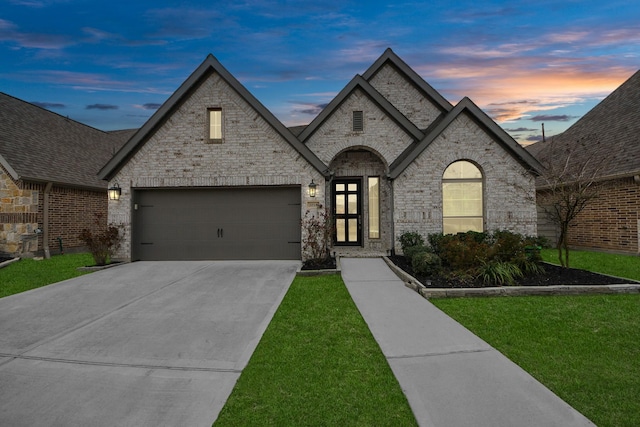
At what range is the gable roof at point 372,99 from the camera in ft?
40.3

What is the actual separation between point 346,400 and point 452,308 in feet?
12.3

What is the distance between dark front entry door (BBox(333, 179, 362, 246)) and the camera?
13695mm

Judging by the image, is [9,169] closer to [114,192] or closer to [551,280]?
[114,192]

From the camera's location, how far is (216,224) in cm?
1172

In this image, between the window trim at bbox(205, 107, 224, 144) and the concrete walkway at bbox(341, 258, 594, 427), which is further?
the window trim at bbox(205, 107, 224, 144)

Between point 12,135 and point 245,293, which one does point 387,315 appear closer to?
point 245,293

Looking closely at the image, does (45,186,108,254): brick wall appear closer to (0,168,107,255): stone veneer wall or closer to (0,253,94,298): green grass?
(0,168,107,255): stone veneer wall

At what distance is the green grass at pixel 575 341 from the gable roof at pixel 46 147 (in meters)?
16.5

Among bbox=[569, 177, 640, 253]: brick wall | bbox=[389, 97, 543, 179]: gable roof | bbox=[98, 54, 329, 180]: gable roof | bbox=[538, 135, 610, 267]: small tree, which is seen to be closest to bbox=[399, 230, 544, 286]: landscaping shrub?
bbox=[538, 135, 610, 267]: small tree

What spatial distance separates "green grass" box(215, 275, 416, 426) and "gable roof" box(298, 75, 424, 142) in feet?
29.2

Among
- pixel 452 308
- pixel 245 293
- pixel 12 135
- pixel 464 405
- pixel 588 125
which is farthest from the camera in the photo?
pixel 588 125

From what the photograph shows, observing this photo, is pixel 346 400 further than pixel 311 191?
No

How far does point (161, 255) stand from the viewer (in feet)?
38.6

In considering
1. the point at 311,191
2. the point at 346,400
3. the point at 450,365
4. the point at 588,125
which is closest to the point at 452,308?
the point at 450,365
